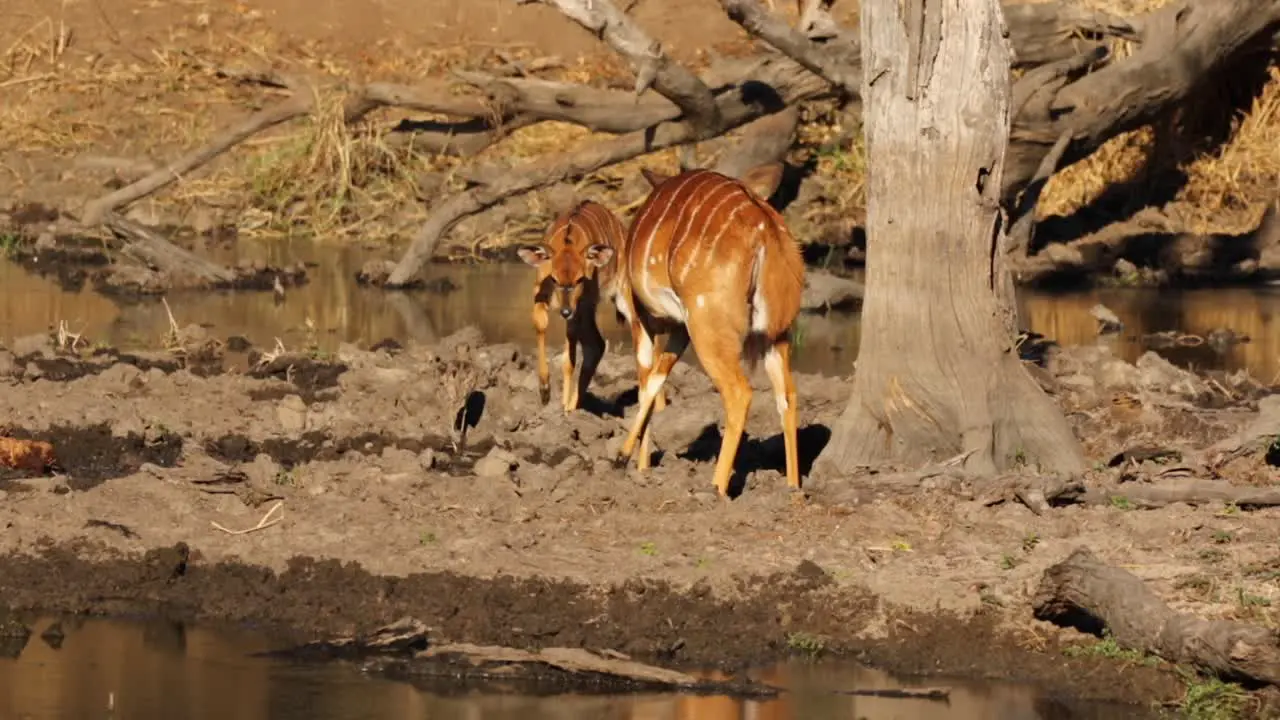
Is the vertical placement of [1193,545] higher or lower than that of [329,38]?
lower

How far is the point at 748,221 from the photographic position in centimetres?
939

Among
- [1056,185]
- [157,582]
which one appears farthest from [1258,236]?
[157,582]

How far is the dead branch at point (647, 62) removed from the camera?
12844 mm

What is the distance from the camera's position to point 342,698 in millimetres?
7141

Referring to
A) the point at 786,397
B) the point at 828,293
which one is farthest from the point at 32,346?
the point at 828,293

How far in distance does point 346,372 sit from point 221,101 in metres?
8.67

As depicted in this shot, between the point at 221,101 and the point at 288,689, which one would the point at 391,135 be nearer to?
the point at 221,101

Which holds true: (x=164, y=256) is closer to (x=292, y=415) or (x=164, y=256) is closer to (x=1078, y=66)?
(x=292, y=415)

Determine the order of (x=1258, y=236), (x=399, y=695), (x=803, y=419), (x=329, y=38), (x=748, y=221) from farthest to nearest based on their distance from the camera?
(x=329, y=38) < (x=1258, y=236) < (x=803, y=419) < (x=748, y=221) < (x=399, y=695)

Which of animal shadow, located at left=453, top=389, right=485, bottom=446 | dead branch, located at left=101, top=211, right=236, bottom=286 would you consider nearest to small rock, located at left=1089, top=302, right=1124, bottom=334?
animal shadow, located at left=453, top=389, right=485, bottom=446

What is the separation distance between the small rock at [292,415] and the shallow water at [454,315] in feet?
8.60

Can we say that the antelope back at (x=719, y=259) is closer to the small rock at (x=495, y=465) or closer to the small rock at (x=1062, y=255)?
the small rock at (x=495, y=465)

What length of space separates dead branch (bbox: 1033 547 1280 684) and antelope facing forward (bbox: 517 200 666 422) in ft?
11.6

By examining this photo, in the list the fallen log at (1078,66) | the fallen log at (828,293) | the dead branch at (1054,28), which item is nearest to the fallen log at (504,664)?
the fallen log at (1078,66)
